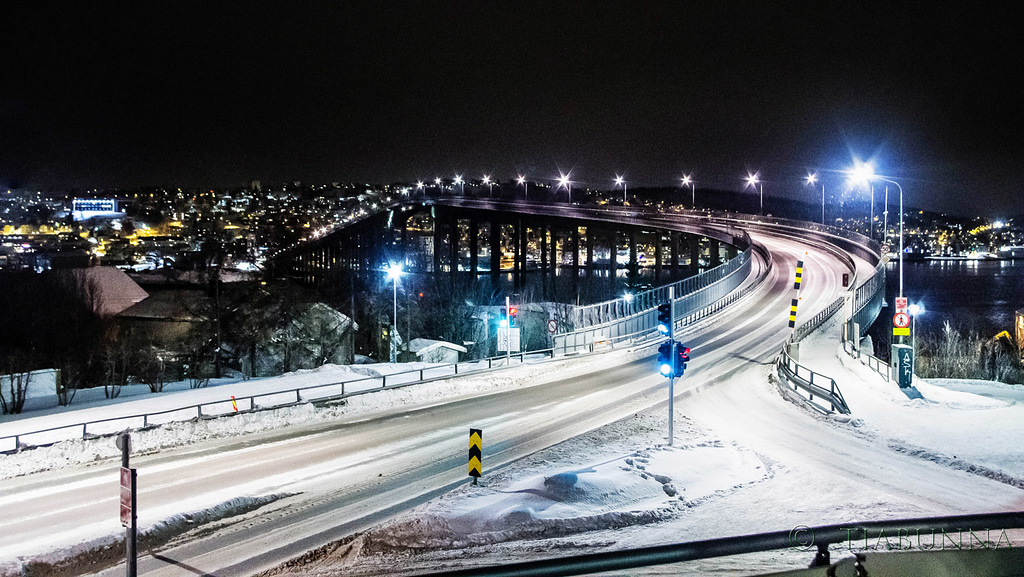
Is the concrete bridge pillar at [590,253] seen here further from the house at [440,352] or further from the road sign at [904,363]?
the road sign at [904,363]

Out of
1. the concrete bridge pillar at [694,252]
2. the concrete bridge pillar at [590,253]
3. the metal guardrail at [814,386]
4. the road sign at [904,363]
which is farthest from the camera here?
the concrete bridge pillar at [590,253]

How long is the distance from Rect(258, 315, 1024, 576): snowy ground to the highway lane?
106 centimetres

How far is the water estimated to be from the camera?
79.9 metres

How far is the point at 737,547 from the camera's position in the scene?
5.00 metres

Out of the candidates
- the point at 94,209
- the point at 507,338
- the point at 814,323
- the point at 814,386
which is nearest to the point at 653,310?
the point at 814,323

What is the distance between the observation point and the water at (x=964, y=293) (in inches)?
3147

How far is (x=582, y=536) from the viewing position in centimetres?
1163

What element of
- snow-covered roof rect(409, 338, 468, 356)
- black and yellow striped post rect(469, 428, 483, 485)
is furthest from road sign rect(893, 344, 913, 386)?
snow-covered roof rect(409, 338, 468, 356)

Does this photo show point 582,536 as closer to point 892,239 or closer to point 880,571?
point 880,571

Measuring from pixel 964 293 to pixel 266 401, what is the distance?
11360cm

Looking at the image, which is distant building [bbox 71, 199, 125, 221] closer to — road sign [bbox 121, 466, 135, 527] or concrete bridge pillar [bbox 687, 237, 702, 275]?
concrete bridge pillar [bbox 687, 237, 702, 275]

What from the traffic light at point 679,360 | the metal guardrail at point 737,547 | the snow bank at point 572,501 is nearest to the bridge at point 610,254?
the traffic light at point 679,360

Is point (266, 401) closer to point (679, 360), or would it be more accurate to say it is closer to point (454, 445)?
point (454, 445)

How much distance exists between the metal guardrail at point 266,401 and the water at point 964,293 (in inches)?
2661
